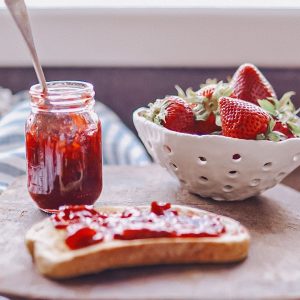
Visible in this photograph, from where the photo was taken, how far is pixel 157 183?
1242mm

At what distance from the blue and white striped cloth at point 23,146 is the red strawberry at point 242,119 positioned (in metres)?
0.52

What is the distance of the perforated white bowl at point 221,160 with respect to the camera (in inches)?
41.3

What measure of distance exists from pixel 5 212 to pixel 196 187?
0.31m

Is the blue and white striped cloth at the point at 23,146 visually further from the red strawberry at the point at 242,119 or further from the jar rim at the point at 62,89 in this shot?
the red strawberry at the point at 242,119

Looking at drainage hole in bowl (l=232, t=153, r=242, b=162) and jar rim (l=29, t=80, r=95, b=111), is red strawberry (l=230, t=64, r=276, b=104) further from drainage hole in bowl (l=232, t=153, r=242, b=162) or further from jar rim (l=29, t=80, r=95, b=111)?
jar rim (l=29, t=80, r=95, b=111)

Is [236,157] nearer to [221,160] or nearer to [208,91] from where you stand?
[221,160]

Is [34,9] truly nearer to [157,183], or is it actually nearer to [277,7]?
[277,7]

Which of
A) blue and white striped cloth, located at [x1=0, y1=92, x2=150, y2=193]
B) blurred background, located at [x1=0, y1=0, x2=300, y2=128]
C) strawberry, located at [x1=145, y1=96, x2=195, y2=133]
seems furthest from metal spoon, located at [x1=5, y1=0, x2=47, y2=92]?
blurred background, located at [x1=0, y1=0, x2=300, y2=128]

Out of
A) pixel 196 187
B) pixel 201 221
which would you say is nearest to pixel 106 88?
pixel 196 187

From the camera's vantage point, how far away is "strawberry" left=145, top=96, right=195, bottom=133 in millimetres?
1090

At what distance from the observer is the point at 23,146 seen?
1.52 metres

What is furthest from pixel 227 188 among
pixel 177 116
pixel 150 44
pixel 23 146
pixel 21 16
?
pixel 150 44

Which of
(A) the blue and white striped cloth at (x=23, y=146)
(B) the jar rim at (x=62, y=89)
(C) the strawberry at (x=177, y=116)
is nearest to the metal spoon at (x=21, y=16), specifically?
(B) the jar rim at (x=62, y=89)

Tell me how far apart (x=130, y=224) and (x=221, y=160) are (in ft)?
0.75
